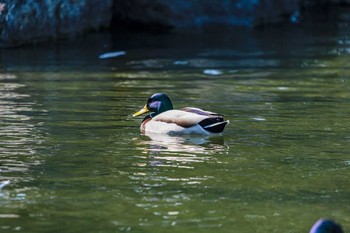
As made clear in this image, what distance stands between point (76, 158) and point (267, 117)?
2963 mm

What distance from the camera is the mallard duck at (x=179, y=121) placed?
1060 cm

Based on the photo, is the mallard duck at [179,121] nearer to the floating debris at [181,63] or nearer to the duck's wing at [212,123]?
the duck's wing at [212,123]

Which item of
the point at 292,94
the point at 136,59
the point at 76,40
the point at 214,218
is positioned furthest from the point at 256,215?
the point at 76,40

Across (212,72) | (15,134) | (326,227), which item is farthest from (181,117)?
(326,227)

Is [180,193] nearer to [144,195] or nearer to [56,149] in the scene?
[144,195]

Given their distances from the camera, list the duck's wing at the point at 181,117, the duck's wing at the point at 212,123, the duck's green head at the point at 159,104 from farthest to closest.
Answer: the duck's green head at the point at 159,104 < the duck's wing at the point at 181,117 < the duck's wing at the point at 212,123

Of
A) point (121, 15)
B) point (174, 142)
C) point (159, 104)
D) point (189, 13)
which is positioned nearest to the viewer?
point (174, 142)

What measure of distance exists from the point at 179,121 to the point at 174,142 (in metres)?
0.35

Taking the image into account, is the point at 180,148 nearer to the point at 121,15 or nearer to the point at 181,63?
the point at 181,63

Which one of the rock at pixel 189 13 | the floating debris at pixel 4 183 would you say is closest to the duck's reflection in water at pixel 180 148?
the floating debris at pixel 4 183

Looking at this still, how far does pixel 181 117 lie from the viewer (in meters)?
10.8

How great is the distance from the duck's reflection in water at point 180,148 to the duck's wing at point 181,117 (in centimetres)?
15

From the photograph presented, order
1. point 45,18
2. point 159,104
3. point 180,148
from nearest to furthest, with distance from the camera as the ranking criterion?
point 180,148 → point 159,104 → point 45,18

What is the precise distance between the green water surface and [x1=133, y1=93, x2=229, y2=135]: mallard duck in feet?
0.36
